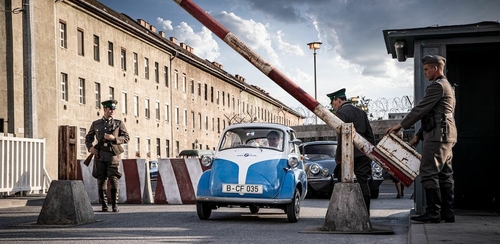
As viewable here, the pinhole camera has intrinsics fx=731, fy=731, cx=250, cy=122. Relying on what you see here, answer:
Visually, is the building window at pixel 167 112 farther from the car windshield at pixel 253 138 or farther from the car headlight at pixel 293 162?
the car headlight at pixel 293 162

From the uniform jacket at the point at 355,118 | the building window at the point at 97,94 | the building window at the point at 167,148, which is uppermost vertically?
the building window at the point at 97,94

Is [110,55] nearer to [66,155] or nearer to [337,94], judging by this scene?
[66,155]

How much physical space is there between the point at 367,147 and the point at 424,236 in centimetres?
232

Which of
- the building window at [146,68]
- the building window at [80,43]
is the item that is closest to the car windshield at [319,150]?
the building window at [80,43]

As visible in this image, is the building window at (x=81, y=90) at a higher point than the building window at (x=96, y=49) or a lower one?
lower

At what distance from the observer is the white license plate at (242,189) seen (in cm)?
1148

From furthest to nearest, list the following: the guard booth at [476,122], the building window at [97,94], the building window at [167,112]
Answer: the building window at [167,112] → the building window at [97,94] → the guard booth at [476,122]

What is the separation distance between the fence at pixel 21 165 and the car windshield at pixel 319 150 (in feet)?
24.6

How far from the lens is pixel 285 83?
10281 mm

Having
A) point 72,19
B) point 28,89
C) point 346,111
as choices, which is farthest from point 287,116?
point 346,111

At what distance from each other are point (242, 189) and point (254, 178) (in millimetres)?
258

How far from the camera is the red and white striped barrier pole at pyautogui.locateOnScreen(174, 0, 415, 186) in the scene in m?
9.23

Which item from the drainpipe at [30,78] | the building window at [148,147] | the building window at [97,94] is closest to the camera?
the drainpipe at [30,78]

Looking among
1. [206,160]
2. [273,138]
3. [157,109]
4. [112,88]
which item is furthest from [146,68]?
[206,160]
